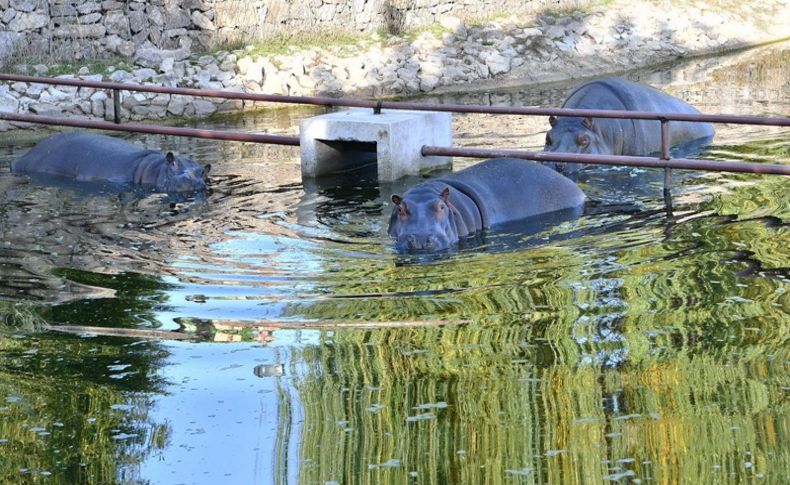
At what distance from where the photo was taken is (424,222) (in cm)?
812

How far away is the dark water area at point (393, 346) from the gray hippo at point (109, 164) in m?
0.98

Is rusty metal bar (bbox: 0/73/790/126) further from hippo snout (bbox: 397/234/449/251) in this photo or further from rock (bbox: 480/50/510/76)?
rock (bbox: 480/50/510/76)

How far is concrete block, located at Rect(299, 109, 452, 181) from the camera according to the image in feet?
35.3

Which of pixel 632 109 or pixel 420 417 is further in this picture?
pixel 632 109

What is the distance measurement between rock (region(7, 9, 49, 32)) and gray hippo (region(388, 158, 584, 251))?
31.5 feet

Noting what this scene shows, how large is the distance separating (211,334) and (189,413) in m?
1.13

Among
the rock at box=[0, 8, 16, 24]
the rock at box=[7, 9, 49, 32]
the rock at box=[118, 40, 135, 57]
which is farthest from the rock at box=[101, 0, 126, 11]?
the rock at box=[0, 8, 16, 24]

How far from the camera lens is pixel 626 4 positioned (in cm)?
2350

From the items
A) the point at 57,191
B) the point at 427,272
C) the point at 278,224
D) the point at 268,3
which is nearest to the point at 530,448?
the point at 427,272

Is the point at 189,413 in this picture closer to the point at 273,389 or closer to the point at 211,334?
the point at 273,389

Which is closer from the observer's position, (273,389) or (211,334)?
(273,389)

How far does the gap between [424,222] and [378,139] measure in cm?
278

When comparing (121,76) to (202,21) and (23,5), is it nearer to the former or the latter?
(23,5)

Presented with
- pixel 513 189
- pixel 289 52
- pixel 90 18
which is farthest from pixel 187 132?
pixel 289 52
